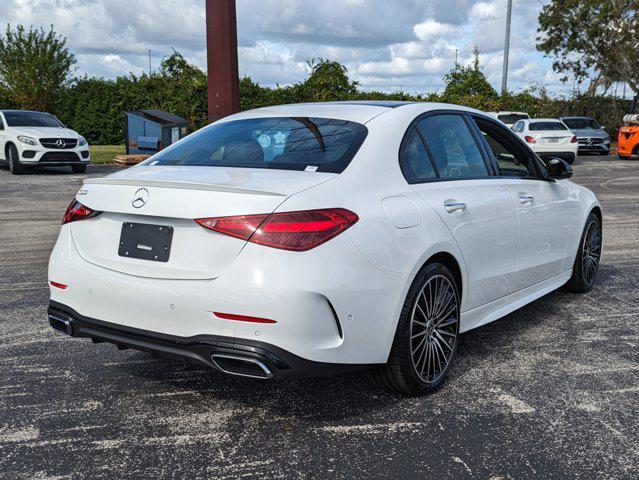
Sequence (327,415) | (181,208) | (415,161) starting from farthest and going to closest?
(415,161), (327,415), (181,208)

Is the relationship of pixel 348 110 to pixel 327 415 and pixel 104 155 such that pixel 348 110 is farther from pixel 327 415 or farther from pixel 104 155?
pixel 104 155

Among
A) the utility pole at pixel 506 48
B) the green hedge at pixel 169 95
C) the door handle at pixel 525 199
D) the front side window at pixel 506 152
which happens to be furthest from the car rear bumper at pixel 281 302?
the utility pole at pixel 506 48

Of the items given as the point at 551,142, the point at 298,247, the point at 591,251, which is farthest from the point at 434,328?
the point at 551,142

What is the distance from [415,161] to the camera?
160 inches

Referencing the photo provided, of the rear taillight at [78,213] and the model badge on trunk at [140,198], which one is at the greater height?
the model badge on trunk at [140,198]

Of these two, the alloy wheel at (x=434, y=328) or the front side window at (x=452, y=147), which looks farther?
the front side window at (x=452, y=147)

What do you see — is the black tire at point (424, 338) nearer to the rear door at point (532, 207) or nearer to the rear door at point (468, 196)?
the rear door at point (468, 196)

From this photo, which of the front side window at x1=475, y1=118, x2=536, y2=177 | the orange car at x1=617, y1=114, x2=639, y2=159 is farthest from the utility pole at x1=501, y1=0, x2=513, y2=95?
the front side window at x1=475, y1=118, x2=536, y2=177

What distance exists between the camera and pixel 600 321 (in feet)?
18.0

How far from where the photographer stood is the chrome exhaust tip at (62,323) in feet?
12.0

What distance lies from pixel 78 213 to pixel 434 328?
198 centimetres

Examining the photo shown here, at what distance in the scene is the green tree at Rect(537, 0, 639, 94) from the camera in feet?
120

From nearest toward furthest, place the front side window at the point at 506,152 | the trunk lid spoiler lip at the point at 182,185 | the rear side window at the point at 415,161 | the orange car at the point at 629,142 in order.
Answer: the trunk lid spoiler lip at the point at 182,185 → the rear side window at the point at 415,161 → the front side window at the point at 506,152 → the orange car at the point at 629,142

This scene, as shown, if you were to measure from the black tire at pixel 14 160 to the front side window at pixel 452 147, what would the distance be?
51.2 feet
